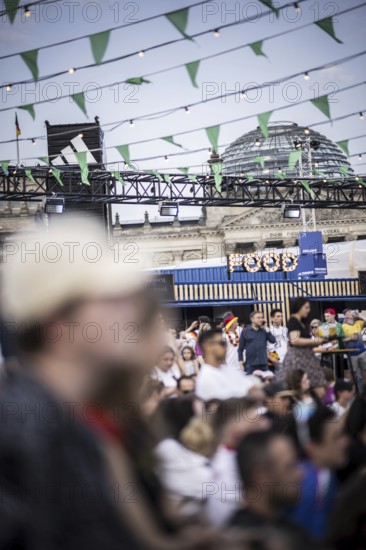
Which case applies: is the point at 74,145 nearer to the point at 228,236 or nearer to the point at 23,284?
the point at 228,236

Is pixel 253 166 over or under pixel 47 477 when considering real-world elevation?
over

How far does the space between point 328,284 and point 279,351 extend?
19.9 metres

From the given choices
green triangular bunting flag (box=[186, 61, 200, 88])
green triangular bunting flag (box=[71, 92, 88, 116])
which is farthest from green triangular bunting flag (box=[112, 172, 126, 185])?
green triangular bunting flag (box=[186, 61, 200, 88])

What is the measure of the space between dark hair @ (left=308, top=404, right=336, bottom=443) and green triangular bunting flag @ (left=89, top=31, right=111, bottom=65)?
535 cm

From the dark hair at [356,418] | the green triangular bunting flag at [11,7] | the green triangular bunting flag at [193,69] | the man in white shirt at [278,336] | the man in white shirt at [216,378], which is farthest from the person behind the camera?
the man in white shirt at [278,336]

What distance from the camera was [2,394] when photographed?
61.9 inches

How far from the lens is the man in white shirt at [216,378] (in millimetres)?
6883

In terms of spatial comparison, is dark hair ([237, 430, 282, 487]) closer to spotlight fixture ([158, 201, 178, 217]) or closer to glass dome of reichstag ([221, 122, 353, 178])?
spotlight fixture ([158, 201, 178, 217])

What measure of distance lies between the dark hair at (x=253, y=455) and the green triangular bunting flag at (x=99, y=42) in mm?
6764

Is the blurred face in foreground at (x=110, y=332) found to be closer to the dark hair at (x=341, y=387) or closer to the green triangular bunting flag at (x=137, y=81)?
the dark hair at (x=341, y=387)

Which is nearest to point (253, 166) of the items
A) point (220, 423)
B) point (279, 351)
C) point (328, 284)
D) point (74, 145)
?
point (74, 145)

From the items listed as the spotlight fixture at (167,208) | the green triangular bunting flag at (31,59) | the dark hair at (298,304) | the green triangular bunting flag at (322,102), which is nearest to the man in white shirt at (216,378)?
the dark hair at (298,304)

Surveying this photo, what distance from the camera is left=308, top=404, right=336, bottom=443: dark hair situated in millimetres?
5242

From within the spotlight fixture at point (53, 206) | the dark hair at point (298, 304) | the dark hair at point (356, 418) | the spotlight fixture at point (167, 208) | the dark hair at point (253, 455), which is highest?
the spotlight fixture at point (167, 208)
